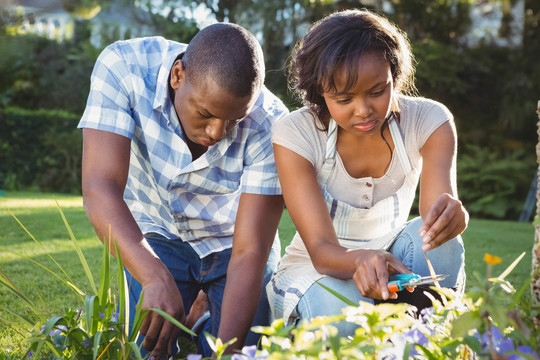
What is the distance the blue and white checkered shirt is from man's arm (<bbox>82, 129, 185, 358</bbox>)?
0.09 meters

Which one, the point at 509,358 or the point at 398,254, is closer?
the point at 509,358

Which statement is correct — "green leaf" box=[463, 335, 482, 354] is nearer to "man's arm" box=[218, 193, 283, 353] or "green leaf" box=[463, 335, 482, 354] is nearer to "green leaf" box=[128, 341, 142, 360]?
"green leaf" box=[128, 341, 142, 360]

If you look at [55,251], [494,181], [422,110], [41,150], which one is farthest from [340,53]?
[41,150]

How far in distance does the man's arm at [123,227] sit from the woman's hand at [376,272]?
53 centimetres

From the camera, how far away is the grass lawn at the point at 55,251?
284cm

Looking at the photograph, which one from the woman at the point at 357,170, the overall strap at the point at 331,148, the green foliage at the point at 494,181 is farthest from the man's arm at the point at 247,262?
the green foliage at the point at 494,181

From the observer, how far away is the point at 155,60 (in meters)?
2.50

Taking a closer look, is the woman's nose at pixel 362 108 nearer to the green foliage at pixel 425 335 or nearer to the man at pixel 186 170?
the man at pixel 186 170

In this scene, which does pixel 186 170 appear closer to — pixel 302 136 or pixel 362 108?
pixel 302 136

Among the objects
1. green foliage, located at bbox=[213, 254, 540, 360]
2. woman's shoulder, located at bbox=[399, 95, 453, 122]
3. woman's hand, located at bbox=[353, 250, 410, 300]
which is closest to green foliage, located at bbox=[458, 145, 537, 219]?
woman's shoulder, located at bbox=[399, 95, 453, 122]

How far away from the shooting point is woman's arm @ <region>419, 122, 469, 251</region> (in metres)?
1.80

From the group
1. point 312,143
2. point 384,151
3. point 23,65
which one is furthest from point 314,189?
point 23,65

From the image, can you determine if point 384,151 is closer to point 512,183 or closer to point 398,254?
point 398,254

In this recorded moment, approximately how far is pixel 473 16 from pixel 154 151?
34.3 ft
